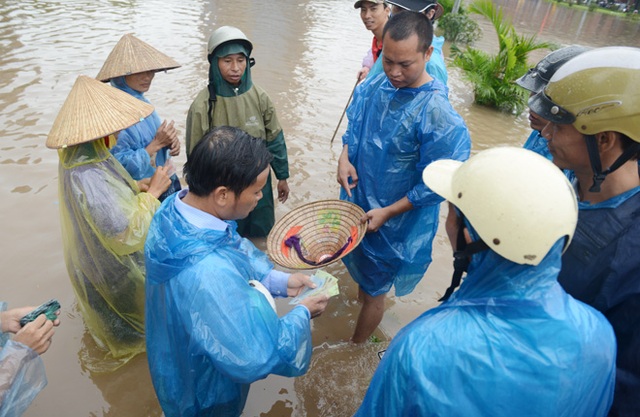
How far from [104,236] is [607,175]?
2473mm

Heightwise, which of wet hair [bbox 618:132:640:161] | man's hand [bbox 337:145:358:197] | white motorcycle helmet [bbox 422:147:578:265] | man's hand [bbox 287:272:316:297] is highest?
wet hair [bbox 618:132:640:161]

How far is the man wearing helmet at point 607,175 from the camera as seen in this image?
1465mm

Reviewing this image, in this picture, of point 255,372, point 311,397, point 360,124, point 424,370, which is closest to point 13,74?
point 360,124

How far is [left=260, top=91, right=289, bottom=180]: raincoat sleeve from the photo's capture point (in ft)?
11.4

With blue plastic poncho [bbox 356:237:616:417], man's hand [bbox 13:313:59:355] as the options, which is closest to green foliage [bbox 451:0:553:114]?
blue plastic poncho [bbox 356:237:616:417]

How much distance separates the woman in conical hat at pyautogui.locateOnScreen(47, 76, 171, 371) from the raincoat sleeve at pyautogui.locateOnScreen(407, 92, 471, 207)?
1.66 m

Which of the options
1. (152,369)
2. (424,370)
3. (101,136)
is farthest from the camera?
(101,136)

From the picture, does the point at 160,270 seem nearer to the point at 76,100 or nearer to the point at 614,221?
the point at 76,100

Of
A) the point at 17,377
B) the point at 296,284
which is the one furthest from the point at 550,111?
the point at 17,377

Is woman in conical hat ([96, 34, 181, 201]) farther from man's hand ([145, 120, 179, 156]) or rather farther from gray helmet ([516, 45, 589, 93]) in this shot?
gray helmet ([516, 45, 589, 93])

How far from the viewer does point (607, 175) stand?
1.63 metres

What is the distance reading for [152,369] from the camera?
1.83m

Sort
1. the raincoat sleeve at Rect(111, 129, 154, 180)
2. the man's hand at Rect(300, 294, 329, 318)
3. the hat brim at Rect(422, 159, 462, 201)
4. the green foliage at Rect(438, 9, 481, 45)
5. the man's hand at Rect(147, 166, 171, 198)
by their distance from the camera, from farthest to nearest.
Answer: the green foliage at Rect(438, 9, 481, 45)
the raincoat sleeve at Rect(111, 129, 154, 180)
the man's hand at Rect(147, 166, 171, 198)
the man's hand at Rect(300, 294, 329, 318)
the hat brim at Rect(422, 159, 462, 201)

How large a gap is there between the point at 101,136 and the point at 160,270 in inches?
39.6
